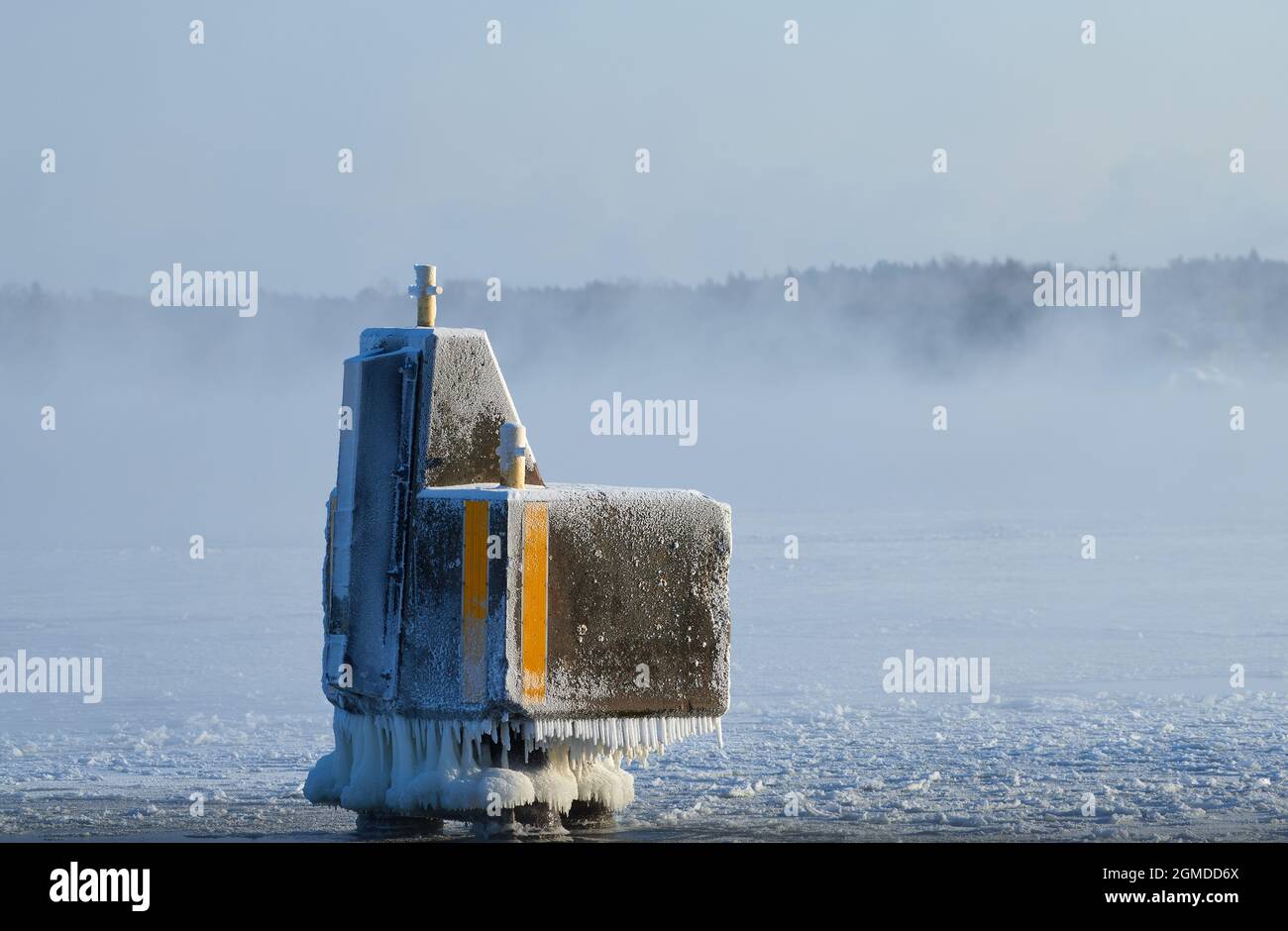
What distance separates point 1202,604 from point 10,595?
19.0 m

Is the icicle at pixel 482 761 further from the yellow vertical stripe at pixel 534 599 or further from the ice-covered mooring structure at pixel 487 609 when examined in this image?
the yellow vertical stripe at pixel 534 599

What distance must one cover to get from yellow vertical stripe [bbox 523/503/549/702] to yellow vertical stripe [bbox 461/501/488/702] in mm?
251

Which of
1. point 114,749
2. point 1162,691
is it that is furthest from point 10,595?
point 1162,691

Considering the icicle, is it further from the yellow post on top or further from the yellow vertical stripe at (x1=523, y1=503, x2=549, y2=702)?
the yellow post on top

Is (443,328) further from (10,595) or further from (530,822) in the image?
(10,595)

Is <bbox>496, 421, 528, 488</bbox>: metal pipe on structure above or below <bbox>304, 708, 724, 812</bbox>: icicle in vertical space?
above

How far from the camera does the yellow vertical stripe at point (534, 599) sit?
1084 cm

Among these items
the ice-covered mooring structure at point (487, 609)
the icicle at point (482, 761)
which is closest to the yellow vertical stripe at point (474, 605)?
the ice-covered mooring structure at point (487, 609)

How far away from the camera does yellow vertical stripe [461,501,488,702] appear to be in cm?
1089

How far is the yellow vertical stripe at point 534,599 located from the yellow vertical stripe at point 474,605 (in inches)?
9.9

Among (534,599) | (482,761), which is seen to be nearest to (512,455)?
(534,599)

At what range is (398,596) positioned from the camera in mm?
11352

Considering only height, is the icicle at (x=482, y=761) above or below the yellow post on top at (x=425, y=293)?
below

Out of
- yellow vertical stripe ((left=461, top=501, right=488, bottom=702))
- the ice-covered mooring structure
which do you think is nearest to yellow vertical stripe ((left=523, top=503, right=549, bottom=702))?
the ice-covered mooring structure
